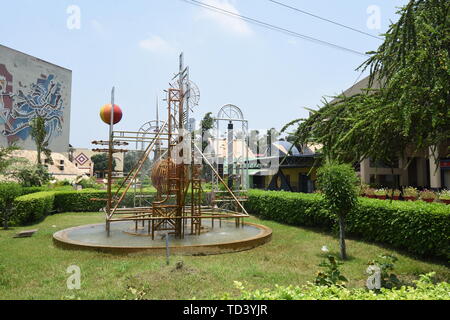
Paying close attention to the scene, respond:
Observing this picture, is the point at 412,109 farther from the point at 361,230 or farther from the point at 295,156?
the point at 295,156

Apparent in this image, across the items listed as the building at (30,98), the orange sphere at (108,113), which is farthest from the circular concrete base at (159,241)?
the building at (30,98)

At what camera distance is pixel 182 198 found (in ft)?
33.2

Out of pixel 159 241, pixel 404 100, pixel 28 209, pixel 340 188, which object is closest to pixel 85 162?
pixel 28 209

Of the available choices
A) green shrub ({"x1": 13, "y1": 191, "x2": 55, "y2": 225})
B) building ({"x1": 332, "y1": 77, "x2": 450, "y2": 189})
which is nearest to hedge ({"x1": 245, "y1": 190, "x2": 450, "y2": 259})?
building ({"x1": 332, "y1": 77, "x2": 450, "y2": 189})

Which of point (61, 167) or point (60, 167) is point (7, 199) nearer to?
point (60, 167)

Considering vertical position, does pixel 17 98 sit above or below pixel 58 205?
above

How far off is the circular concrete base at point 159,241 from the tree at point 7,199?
146 inches

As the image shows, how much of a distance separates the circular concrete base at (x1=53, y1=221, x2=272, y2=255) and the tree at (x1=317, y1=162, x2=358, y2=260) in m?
2.49

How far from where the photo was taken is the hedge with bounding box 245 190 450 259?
25.6 feet

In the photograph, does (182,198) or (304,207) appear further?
(304,207)

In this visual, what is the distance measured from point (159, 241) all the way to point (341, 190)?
551 cm

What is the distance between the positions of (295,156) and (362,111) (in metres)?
20.0

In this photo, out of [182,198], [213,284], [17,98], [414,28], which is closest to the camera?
[414,28]
